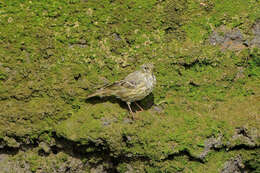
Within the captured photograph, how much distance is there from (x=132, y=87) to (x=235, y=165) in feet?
7.67

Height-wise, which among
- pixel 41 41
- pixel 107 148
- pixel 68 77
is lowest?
pixel 107 148

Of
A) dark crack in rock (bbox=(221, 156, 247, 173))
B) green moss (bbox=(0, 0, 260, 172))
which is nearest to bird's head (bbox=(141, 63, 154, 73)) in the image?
green moss (bbox=(0, 0, 260, 172))

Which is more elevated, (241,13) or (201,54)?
(241,13)

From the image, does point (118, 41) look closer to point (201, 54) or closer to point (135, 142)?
point (201, 54)

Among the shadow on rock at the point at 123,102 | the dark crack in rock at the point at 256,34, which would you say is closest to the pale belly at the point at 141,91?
the shadow on rock at the point at 123,102

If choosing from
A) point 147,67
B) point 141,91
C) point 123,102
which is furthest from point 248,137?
point 123,102

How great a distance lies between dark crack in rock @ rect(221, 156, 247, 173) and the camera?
19.2 feet

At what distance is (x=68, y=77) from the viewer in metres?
6.09

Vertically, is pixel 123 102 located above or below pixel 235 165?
above

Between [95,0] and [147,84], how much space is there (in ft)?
7.16

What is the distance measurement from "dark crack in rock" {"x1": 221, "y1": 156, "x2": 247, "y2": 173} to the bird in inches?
75.3

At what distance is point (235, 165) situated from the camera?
5.93 meters

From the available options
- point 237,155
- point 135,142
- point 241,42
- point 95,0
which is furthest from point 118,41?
point 237,155

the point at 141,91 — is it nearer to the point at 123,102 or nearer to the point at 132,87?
the point at 132,87
